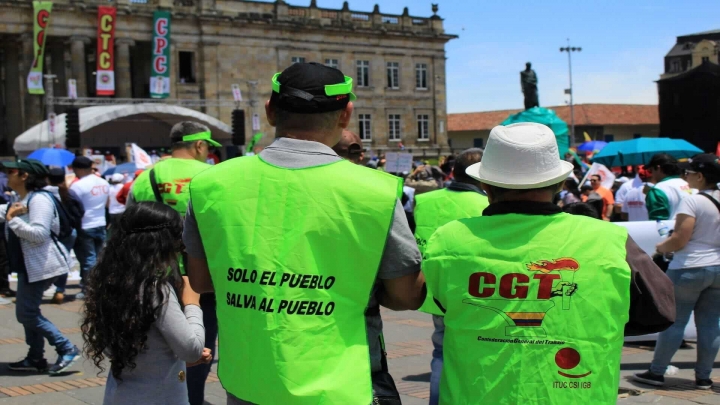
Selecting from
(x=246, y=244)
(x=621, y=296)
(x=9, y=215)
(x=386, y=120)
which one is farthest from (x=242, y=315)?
(x=386, y=120)

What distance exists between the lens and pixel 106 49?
4284 centimetres

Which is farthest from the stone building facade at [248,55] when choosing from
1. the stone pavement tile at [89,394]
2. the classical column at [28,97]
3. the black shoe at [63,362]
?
the stone pavement tile at [89,394]

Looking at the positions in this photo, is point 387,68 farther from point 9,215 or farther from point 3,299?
point 9,215

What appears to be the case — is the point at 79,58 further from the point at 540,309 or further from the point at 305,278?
the point at 540,309

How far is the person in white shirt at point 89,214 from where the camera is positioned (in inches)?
480

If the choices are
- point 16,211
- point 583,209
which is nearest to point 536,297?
point 583,209

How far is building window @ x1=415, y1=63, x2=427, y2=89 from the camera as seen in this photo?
59.0m

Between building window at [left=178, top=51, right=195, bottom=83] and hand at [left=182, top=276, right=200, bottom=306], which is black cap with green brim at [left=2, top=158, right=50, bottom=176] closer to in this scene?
hand at [left=182, top=276, right=200, bottom=306]

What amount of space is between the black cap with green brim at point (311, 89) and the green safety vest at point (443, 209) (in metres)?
2.83

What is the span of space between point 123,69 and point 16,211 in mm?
41181

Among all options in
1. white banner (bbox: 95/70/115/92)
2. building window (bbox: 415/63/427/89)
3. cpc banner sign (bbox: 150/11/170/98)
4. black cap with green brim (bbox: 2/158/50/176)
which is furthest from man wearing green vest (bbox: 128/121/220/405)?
building window (bbox: 415/63/427/89)

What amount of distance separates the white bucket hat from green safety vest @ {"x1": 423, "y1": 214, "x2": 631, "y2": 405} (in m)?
0.15

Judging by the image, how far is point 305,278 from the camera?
8.67ft

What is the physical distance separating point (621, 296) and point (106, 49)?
142 ft
